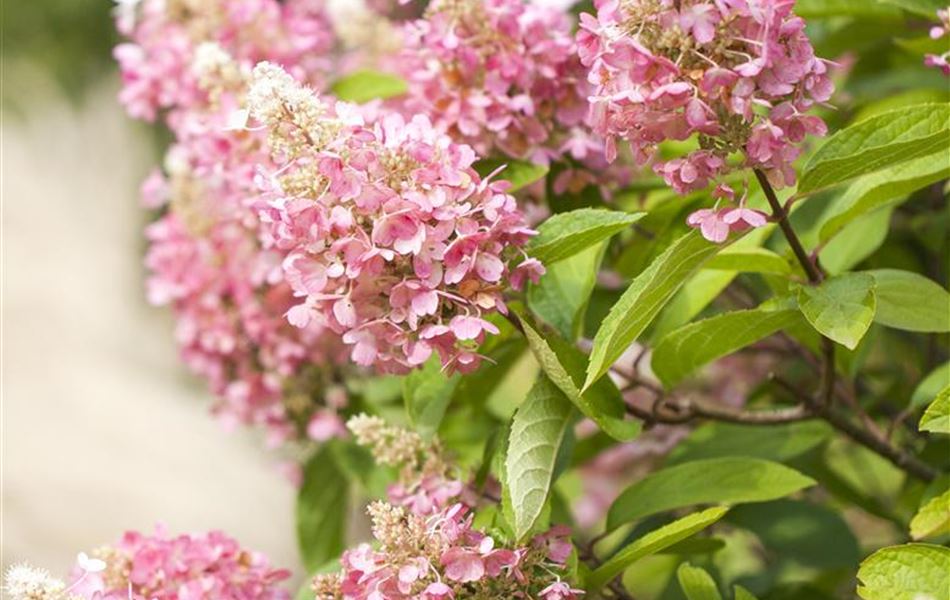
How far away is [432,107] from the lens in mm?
1226

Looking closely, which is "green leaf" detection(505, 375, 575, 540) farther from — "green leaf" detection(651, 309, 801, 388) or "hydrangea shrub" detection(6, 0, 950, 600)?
"green leaf" detection(651, 309, 801, 388)

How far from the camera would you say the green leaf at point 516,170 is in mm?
1194

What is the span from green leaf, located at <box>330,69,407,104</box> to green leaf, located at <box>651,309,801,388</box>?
0.42m

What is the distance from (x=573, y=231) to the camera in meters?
1.00

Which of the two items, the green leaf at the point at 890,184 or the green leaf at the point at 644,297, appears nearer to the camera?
the green leaf at the point at 644,297

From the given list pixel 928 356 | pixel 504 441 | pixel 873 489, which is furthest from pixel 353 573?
pixel 873 489

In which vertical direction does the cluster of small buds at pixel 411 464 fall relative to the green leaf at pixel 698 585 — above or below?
above

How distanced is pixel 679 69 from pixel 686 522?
12.4 inches

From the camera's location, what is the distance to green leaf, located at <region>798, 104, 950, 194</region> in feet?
3.09

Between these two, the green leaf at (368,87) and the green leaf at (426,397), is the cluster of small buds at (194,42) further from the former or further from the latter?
the green leaf at (426,397)

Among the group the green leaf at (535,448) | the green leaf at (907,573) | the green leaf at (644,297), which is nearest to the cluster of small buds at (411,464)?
the green leaf at (535,448)

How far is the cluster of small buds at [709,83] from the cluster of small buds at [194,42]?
61 cm

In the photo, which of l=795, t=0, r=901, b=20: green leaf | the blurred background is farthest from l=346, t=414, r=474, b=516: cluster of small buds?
the blurred background

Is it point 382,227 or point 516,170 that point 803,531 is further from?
point 382,227
